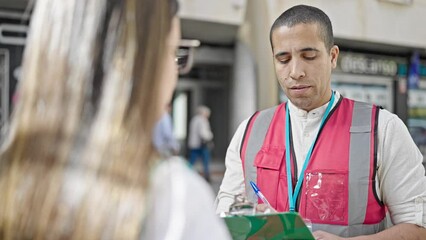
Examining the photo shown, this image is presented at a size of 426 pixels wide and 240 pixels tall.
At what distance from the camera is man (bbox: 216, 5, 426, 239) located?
1.85m

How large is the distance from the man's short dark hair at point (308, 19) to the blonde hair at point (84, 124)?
1159 mm

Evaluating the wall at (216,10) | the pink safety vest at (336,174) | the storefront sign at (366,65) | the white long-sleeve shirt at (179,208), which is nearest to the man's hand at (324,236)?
the pink safety vest at (336,174)

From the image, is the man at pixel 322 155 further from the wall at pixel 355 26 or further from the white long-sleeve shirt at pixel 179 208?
the wall at pixel 355 26

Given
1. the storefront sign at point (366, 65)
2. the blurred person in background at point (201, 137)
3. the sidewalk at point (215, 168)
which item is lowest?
the sidewalk at point (215, 168)

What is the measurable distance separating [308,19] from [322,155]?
495mm

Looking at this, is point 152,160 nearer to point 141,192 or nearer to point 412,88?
point 141,192

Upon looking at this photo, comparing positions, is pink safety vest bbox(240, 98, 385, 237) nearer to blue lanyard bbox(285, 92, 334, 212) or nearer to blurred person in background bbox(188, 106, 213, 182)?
blue lanyard bbox(285, 92, 334, 212)

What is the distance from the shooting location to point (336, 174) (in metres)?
1.93

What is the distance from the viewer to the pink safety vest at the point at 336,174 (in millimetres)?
1879

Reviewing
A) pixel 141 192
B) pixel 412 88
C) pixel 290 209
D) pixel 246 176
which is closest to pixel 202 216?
pixel 141 192

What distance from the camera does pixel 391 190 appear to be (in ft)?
6.07

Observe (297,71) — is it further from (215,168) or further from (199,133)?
(215,168)

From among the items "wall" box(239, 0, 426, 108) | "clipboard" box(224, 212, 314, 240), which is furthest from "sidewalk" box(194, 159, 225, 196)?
"clipboard" box(224, 212, 314, 240)

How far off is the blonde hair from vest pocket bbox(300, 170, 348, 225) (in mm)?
1081
